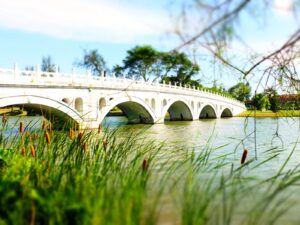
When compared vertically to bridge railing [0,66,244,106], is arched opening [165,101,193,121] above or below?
below

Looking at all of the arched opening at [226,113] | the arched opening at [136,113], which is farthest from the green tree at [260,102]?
the arched opening at [226,113]

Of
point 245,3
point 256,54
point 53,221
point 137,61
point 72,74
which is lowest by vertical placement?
point 53,221

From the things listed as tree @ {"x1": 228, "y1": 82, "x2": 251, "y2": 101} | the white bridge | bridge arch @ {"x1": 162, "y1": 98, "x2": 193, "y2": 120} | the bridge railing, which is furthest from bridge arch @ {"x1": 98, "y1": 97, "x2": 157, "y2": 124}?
tree @ {"x1": 228, "y1": 82, "x2": 251, "y2": 101}

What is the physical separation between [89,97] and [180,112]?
2393cm

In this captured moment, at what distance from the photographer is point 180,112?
166ft

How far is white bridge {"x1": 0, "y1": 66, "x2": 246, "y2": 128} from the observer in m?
20.8

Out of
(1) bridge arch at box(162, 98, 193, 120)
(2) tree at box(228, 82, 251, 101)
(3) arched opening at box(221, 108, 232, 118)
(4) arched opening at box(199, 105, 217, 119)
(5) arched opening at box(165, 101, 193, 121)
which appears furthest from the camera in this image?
(3) arched opening at box(221, 108, 232, 118)

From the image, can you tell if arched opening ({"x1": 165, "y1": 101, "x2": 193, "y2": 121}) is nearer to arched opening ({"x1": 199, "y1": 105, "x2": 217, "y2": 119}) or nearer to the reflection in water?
arched opening ({"x1": 199, "y1": 105, "x2": 217, "y2": 119})

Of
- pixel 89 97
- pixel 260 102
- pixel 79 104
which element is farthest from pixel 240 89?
pixel 79 104

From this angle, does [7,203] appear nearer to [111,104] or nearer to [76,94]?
[76,94]

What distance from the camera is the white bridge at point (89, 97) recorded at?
20.8 meters

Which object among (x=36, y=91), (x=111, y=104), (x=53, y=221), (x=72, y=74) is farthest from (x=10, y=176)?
(x=111, y=104)

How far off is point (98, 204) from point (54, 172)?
1.99 meters

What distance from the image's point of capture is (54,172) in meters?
5.26
